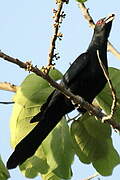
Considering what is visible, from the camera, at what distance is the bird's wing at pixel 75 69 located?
12.9ft

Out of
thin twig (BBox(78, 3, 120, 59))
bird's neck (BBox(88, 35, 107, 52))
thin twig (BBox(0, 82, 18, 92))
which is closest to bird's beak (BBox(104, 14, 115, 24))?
bird's neck (BBox(88, 35, 107, 52))

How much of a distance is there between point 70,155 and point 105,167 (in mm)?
244

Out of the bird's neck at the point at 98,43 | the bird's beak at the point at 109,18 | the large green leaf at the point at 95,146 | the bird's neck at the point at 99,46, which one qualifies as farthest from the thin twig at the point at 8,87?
the bird's beak at the point at 109,18

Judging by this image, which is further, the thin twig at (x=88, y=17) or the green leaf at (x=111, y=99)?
the thin twig at (x=88, y=17)

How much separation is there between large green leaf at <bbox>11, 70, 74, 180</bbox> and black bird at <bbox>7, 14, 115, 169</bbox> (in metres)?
0.54

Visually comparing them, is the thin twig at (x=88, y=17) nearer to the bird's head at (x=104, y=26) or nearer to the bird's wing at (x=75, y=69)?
the bird's wing at (x=75, y=69)

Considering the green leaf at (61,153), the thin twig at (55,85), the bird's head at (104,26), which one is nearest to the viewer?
the thin twig at (55,85)

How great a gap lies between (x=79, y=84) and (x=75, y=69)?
15cm

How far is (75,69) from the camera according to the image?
13.2 feet

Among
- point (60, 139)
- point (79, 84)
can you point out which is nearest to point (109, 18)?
point (79, 84)

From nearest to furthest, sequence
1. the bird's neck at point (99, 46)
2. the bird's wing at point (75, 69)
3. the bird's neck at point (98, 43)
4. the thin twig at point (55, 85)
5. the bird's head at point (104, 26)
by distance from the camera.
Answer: the thin twig at point (55, 85) → the bird's wing at point (75, 69) → the bird's neck at point (99, 46) → the bird's neck at point (98, 43) → the bird's head at point (104, 26)

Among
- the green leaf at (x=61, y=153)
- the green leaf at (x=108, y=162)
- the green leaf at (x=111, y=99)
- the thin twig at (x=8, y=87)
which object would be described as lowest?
the green leaf at (x=108, y=162)

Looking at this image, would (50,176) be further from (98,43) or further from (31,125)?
(98,43)

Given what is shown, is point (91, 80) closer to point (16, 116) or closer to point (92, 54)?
point (92, 54)
